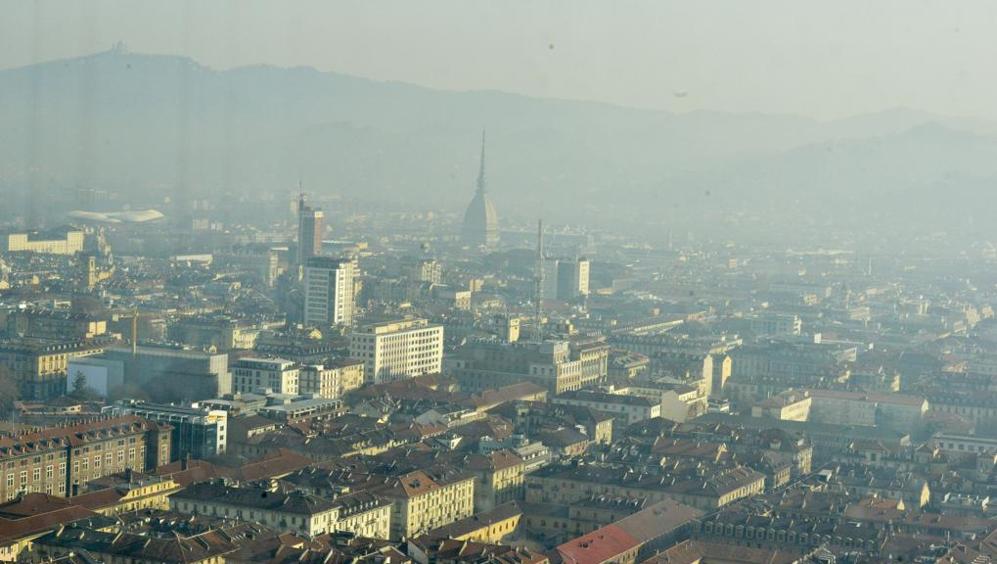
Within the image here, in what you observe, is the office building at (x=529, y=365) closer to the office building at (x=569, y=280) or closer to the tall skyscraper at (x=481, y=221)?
the office building at (x=569, y=280)

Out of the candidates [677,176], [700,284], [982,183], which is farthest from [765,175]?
[700,284]

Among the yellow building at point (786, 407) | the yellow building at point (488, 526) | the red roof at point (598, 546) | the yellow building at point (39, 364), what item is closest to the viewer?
the red roof at point (598, 546)

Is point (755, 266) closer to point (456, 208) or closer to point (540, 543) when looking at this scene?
point (456, 208)

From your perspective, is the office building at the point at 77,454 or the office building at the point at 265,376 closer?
the office building at the point at 77,454

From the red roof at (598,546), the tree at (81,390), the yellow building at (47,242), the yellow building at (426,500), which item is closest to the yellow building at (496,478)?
the yellow building at (426,500)

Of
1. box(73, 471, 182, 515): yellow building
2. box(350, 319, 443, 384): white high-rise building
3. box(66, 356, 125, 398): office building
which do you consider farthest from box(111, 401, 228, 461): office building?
box(350, 319, 443, 384): white high-rise building

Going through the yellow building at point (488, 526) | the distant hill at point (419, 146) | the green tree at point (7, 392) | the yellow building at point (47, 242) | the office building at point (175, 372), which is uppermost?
the distant hill at point (419, 146)
